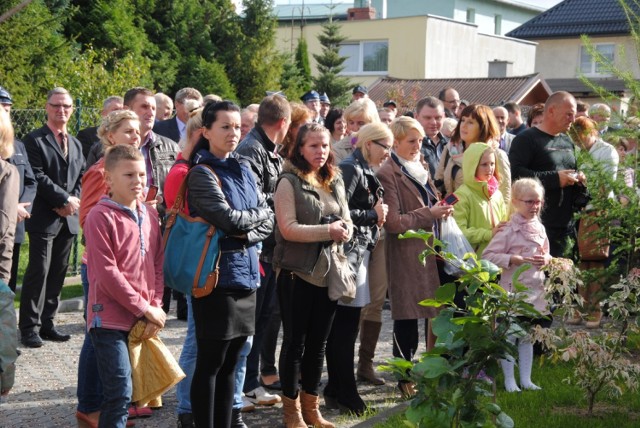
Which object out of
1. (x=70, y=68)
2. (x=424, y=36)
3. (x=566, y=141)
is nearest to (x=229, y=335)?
(x=566, y=141)

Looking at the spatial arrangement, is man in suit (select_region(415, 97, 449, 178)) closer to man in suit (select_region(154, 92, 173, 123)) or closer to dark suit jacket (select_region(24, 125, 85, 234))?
man in suit (select_region(154, 92, 173, 123))

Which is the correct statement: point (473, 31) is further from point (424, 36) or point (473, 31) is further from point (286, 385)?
point (286, 385)

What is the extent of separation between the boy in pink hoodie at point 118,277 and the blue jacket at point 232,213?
1.18 feet

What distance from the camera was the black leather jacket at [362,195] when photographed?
6.68 meters

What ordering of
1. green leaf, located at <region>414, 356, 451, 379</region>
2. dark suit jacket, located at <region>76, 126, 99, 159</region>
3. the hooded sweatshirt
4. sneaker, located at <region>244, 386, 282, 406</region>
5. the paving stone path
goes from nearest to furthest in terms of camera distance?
green leaf, located at <region>414, 356, 451, 379</region> < the paving stone path < sneaker, located at <region>244, 386, 282, 406</region> < the hooded sweatshirt < dark suit jacket, located at <region>76, 126, 99, 159</region>

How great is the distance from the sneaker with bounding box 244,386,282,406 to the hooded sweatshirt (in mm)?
2003

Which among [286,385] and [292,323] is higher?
[292,323]

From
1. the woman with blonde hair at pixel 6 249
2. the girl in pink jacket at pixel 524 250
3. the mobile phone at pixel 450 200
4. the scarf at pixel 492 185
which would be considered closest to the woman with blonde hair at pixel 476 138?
the scarf at pixel 492 185

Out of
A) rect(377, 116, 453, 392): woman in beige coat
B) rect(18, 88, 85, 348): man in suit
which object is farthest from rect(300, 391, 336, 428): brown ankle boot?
rect(18, 88, 85, 348): man in suit

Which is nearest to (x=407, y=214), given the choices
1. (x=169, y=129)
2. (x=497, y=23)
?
(x=169, y=129)

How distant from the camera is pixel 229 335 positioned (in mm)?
5320

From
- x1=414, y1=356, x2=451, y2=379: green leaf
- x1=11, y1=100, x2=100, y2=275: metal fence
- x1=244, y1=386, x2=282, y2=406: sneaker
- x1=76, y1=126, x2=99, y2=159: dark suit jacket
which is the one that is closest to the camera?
x1=414, y1=356, x2=451, y2=379: green leaf

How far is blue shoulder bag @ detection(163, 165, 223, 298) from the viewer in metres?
5.26

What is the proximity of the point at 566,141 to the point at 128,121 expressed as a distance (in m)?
4.50
